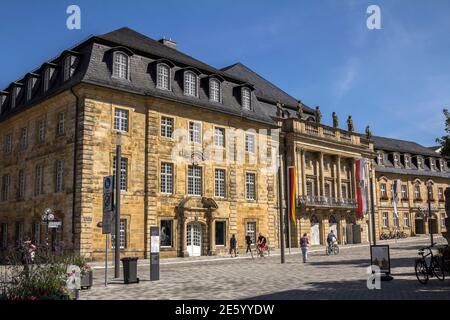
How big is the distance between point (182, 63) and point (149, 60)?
260 centimetres

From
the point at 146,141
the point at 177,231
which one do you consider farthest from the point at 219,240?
the point at 146,141

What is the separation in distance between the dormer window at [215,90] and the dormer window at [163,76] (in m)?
3.90

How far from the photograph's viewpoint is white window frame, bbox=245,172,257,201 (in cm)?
3744

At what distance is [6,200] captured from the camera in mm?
36156

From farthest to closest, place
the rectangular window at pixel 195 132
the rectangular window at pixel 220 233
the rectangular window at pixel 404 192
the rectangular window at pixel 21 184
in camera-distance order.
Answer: the rectangular window at pixel 404 192
the rectangular window at pixel 220 233
the rectangular window at pixel 21 184
the rectangular window at pixel 195 132

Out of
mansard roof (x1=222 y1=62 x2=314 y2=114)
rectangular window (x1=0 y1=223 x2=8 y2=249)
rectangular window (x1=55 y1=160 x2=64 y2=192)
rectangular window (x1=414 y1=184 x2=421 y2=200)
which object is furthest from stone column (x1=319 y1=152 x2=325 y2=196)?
rectangular window (x1=0 y1=223 x2=8 y2=249)

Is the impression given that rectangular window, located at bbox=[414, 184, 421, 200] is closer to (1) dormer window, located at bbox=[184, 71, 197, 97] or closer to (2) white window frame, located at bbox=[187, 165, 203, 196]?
(2) white window frame, located at bbox=[187, 165, 203, 196]

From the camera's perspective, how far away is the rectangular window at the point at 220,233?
113ft

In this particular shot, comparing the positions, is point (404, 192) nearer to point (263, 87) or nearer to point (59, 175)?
point (263, 87)

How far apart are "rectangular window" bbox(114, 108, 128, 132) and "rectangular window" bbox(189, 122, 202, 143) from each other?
5.06 m

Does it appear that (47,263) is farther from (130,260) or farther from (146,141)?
(146,141)

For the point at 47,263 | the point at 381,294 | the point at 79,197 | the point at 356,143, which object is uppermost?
the point at 356,143

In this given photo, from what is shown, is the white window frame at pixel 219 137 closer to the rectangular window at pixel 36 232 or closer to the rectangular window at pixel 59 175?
the rectangular window at pixel 59 175

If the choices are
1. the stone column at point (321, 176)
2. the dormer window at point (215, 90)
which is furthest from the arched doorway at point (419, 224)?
the dormer window at point (215, 90)
